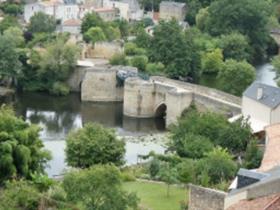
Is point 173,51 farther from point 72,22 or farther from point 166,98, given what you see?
point 72,22

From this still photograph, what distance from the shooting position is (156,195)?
104ft

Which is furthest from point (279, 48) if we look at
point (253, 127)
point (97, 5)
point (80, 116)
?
point (253, 127)

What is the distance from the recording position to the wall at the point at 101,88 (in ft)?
178

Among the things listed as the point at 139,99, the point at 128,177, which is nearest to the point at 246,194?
the point at 128,177

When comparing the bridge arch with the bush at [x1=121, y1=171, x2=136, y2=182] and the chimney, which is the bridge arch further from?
the bush at [x1=121, y1=171, x2=136, y2=182]

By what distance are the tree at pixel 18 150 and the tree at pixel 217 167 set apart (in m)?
6.69

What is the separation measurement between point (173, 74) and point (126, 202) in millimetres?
32556

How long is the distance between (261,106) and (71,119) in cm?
1275

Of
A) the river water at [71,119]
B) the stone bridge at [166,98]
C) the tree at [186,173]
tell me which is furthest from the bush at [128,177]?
the stone bridge at [166,98]

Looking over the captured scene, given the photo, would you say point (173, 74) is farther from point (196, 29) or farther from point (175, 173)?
point (175, 173)

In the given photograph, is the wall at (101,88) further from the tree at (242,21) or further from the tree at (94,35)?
the tree at (242,21)

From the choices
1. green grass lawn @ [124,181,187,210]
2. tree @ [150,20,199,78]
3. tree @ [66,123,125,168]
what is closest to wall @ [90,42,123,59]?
tree @ [150,20,199,78]

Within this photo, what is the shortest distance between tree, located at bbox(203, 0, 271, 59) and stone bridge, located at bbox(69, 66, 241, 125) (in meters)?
18.2

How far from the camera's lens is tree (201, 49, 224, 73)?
2434 inches
